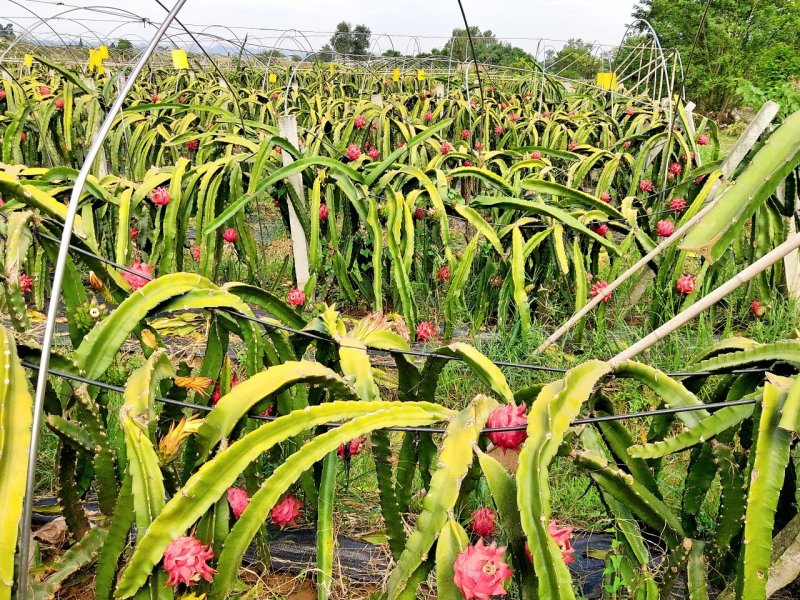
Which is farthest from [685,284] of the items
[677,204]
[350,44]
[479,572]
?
[350,44]

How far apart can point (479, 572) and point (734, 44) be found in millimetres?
11002

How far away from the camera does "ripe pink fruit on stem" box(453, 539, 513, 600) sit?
2.53ft

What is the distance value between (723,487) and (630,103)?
4098 millimetres

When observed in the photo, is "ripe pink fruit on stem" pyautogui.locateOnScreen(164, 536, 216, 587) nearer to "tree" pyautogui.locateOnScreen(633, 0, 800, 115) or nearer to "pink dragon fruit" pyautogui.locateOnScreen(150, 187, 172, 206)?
"pink dragon fruit" pyautogui.locateOnScreen(150, 187, 172, 206)

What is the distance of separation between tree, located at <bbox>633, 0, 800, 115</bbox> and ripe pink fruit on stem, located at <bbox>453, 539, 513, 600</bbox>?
9954 mm

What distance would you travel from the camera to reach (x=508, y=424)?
2.89 ft

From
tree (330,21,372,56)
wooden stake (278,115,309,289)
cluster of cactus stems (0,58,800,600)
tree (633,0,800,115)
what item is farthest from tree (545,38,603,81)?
cluster of cactus stems (0,58,800,600)

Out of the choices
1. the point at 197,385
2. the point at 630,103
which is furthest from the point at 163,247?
the point at 630,103

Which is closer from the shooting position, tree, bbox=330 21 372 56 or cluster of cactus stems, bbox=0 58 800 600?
cluster of cactus stems, bbox=0 58 800 600

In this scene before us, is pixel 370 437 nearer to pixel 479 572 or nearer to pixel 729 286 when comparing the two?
pixel 479 572

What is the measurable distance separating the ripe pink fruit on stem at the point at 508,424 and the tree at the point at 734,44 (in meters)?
9.80

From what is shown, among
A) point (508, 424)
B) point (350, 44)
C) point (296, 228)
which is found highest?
point (350, 44)

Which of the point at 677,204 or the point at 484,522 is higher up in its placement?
the point at 677,204

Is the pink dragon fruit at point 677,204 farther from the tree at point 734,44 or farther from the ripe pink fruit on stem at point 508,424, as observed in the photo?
the tree at point 734,44
